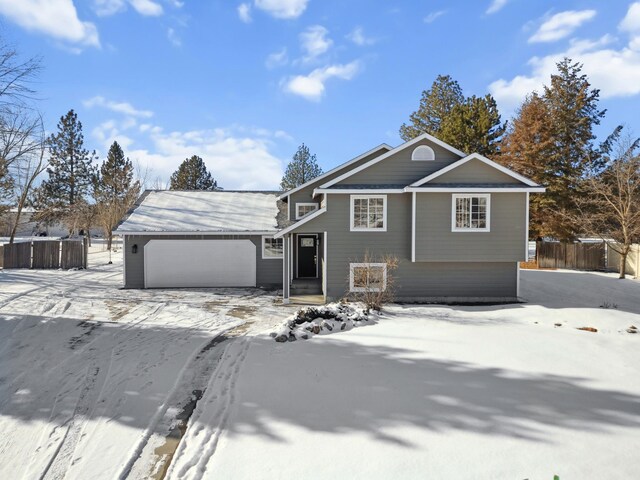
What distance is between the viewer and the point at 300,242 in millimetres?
17328

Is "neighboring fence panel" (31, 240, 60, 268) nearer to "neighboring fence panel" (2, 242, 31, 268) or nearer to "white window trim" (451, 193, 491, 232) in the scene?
"neighboring fence panel" (2, 242, 31, 268)

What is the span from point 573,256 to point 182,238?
22.5 meters

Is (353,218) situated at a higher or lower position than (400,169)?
lower

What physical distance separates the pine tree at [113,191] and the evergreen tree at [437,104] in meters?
26.0

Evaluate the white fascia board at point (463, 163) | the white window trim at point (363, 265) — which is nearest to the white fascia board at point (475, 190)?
the white fascia board at point (463, 163)

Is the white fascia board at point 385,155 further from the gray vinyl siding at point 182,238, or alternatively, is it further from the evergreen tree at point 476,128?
the evergreen tree at point 476,128

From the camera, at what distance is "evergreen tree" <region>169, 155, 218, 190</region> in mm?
51438

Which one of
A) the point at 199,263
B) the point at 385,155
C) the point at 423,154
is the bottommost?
the point at 199,263

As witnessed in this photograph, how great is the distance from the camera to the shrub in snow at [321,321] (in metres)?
8.12

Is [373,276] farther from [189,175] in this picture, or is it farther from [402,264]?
[189,175]

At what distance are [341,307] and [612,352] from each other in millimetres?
5668

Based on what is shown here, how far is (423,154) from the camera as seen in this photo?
13.7 m

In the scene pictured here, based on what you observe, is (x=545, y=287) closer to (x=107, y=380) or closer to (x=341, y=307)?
(x=341, y=307)

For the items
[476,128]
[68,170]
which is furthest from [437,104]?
[68,170]
